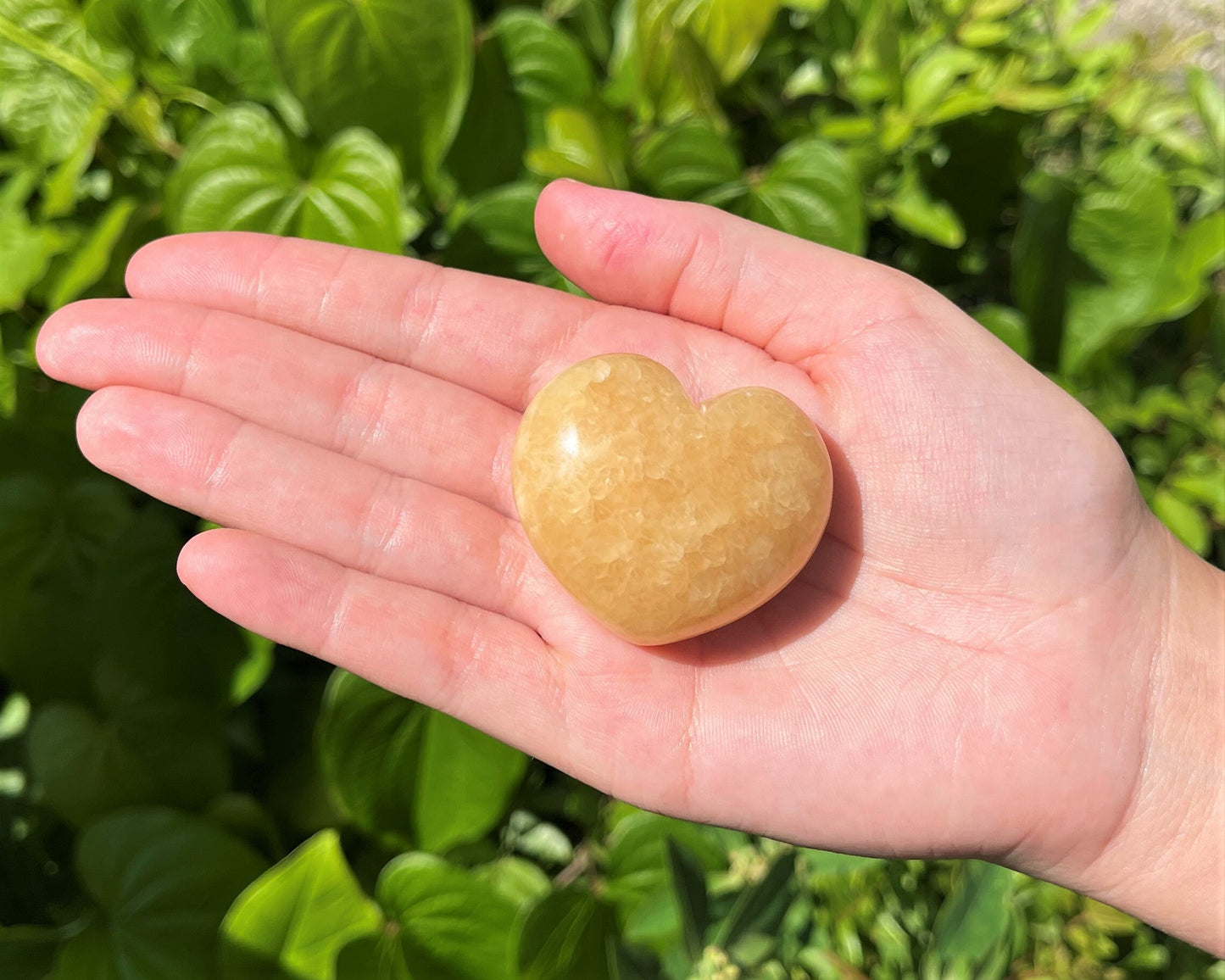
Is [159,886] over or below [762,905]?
below

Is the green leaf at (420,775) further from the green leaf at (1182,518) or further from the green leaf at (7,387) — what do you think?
the green leaf at (1182,518)

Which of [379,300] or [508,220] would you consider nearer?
[379,300]

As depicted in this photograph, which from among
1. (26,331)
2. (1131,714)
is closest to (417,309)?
(26,331)

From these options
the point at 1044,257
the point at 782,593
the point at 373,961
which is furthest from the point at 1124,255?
the point at 373,961

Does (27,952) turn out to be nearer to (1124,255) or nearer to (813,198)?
(813,198)

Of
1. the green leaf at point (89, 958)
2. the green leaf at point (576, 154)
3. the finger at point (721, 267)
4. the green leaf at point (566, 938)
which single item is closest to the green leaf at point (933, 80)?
the finger at point (721, 267)
